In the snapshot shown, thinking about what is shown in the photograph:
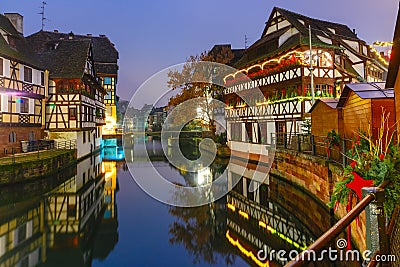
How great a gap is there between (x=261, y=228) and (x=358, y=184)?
5774 mm

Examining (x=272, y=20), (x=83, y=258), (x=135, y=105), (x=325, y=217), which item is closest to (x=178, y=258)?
(x=83, y=258)

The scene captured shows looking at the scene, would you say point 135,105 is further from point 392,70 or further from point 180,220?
point 392,70

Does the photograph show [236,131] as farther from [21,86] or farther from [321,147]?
[21,86]

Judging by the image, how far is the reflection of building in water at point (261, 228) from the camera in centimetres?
891

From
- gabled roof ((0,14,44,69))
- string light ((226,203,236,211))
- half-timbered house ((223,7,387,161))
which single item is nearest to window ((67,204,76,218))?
string light ((226,203,236,211))

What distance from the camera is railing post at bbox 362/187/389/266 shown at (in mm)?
2705

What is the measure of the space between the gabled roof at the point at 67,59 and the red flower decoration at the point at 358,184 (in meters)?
22.3

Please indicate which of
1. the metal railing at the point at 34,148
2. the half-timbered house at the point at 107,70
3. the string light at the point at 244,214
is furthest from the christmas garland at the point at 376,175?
the half-timbered house at the point at 107,70

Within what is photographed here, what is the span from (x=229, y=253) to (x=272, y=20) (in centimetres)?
2112

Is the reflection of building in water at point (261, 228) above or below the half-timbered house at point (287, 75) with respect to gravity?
below

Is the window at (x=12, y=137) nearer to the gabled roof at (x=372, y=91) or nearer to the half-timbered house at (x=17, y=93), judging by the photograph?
the half-timbered house at (x=17, y=93)

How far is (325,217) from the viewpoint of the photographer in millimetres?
10023

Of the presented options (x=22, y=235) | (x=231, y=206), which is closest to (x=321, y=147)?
(x=231, y=206)

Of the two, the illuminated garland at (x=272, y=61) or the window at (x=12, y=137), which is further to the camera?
the illuminated garland at (x=272, y=61)
